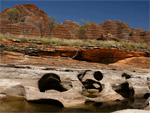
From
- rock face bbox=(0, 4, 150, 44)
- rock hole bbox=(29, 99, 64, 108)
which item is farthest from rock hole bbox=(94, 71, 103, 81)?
rock face bbox=(0, 4, 150, 44)

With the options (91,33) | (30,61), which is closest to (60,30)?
(91,33)

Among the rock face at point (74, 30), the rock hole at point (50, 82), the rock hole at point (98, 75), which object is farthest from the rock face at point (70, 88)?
the rock face at point (74, 30)

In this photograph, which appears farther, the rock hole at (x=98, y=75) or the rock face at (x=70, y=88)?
the rock hole at (x=98, y=75)

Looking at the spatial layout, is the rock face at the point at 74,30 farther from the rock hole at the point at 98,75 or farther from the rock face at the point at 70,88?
the rock face at the point at 70,88

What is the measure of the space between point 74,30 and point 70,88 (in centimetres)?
2950

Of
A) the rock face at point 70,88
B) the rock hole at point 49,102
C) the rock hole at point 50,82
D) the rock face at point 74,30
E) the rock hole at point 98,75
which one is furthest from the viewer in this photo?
the rock face at point 74,30

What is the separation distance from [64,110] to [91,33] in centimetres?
3023

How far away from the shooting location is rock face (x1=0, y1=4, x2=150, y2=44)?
23.5 meters

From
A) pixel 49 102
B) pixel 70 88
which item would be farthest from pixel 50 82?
pixel 49 102

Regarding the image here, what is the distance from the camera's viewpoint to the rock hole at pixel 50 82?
12.9 feet

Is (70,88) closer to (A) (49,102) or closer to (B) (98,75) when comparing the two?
(A) (49,102)

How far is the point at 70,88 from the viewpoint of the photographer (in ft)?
13.0

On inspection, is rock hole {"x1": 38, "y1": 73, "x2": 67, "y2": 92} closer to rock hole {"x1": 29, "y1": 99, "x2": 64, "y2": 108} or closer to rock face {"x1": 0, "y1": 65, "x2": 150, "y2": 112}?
rock face {"x1": 0, "y1": 65, "x2": 150, "y2": 112}

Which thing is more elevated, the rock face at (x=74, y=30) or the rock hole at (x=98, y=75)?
the rock face at (x=74, y=30)
